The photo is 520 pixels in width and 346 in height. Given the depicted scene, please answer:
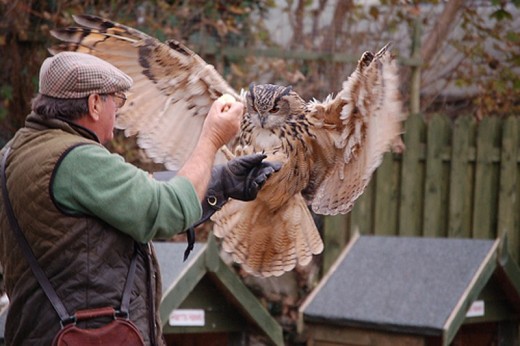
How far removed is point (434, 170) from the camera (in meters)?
6.62

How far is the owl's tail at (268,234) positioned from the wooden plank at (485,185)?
277 centimetres

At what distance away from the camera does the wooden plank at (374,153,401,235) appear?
6684mm

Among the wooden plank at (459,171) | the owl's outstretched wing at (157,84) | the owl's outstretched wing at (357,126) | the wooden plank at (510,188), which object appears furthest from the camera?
the wooden plank at (459,171)

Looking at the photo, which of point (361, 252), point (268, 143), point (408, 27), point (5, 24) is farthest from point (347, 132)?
point (408, 27)

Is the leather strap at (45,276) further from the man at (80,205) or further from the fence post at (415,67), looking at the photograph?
the fence post at (415,67)

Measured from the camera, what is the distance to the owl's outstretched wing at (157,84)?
3799 mm

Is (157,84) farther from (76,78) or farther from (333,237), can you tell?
(333,237)

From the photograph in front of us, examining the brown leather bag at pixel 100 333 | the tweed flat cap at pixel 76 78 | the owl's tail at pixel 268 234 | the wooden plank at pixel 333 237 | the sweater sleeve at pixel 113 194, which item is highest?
the tweed flat cap at pixel 76 78

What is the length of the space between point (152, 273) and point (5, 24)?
454 centimetres

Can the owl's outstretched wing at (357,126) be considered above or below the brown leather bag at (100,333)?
above

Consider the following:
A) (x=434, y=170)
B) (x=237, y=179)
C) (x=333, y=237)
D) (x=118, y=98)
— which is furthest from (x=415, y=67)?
(x=118, y=98)

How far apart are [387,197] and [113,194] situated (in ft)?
14.9

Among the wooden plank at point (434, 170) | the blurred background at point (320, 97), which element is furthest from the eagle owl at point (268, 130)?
the wooden plank at point (434, 170)

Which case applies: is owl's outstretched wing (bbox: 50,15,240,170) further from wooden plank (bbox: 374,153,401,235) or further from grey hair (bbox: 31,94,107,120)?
wooden plank (bbox: 374,153,401,235)
